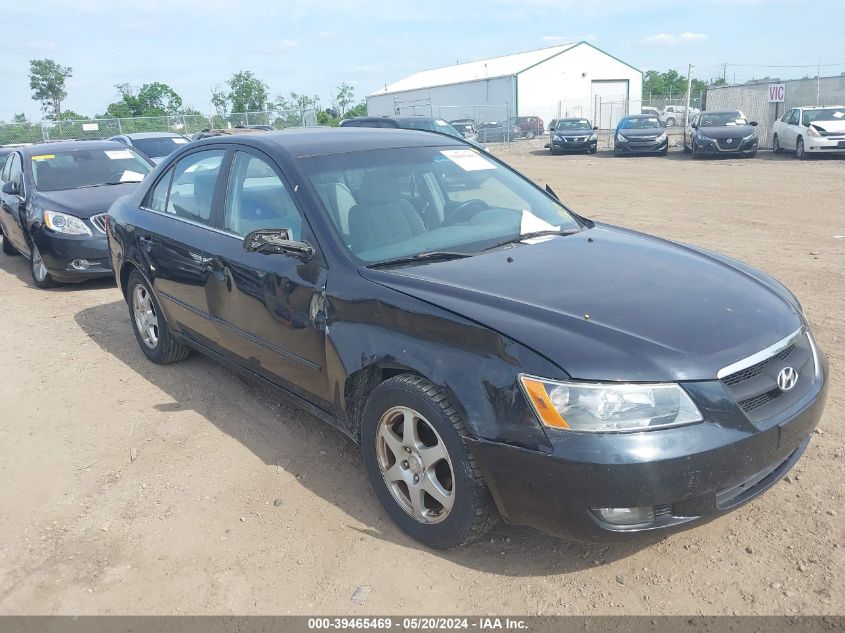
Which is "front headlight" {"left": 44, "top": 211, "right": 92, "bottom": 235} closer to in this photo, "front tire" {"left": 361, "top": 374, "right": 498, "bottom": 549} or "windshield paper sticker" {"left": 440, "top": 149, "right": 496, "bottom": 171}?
"windshield paper sticker" {"left": 440, "top": 149, "right": 496, "bottom": 171}

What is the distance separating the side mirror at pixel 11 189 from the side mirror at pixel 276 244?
6857mm

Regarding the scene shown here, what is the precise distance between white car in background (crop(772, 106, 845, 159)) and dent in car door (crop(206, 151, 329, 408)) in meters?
19.9

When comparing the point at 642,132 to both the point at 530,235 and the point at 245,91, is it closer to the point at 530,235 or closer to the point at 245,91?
the point at 530,235

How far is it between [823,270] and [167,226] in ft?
20.2

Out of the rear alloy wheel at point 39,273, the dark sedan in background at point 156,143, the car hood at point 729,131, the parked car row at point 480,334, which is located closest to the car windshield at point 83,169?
the rear alloy wheel at point 39,273

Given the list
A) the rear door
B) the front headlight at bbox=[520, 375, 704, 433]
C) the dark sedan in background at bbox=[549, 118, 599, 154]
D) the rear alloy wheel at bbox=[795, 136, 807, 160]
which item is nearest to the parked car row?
the front headlight at bbox=[520, 375, 704, 433]

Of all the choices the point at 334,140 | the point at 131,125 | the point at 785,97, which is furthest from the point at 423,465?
the point at 131,125

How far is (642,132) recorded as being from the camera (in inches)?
966

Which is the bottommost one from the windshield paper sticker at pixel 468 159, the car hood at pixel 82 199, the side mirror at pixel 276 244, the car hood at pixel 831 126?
Result: the car hood at pixel 831 126

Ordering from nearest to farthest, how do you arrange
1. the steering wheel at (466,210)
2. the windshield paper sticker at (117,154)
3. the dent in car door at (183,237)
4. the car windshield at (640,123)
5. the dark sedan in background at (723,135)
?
the steering wheel at (466,210)
the dent in car door at (183,237)
the windshield paper sticker at (117,154)
the dark sedan in background at (723,135)
the car windshield at (640,123)

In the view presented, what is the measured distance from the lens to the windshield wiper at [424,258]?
3322 mm

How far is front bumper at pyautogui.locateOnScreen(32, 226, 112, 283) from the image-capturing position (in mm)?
7996

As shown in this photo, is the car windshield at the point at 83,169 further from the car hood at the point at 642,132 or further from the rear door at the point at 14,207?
the car hood at the point at 642,132

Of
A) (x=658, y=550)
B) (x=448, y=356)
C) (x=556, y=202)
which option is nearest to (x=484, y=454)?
(x=448, y=356)
